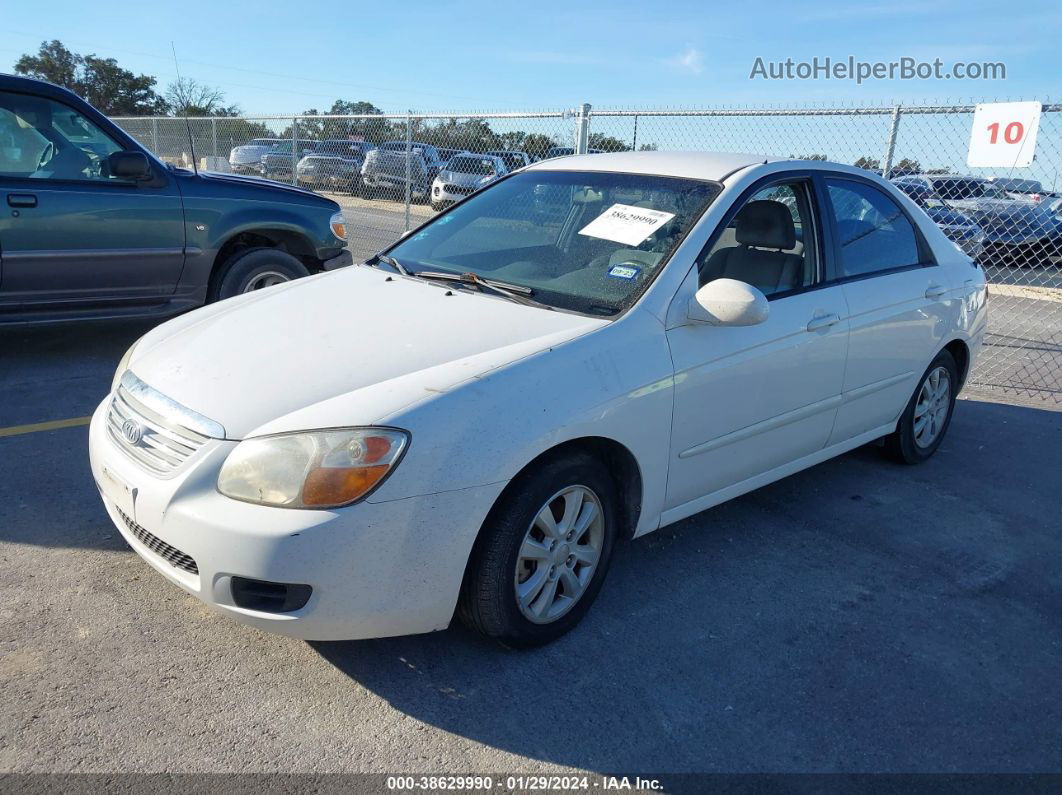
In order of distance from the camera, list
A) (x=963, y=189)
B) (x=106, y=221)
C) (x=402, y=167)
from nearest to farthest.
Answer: (x=106, y=221)
(x=402, y=167)
(x=963, y=189)

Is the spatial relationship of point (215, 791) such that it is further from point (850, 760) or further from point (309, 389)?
point (850, 760)

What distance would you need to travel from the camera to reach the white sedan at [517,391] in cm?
251

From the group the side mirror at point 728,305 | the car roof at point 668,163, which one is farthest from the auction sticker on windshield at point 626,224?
the side mirror at point 728,305

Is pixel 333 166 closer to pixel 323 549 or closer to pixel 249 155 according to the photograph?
pixel 249 155

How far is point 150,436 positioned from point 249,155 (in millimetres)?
14518

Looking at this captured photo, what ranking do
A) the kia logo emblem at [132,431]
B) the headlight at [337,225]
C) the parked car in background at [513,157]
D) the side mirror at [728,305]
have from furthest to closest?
the parked car in background at [513,157], the headlight at [337,225], the side mirror at [728,305], the kia logo emblem at [132,431]

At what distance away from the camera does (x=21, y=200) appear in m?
5.47

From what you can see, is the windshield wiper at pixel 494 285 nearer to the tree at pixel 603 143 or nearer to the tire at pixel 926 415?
the tire at pixel 926 415

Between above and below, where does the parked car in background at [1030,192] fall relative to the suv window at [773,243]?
above

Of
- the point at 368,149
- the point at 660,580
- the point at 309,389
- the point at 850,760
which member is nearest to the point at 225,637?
the point at 309,389

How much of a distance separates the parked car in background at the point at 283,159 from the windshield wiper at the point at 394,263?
10.6 meters

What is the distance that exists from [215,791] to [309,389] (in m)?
1.14

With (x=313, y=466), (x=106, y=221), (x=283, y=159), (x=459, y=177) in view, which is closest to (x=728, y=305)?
(x=313, y=466)

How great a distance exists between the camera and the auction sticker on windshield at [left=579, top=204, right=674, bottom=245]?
3561 mm
